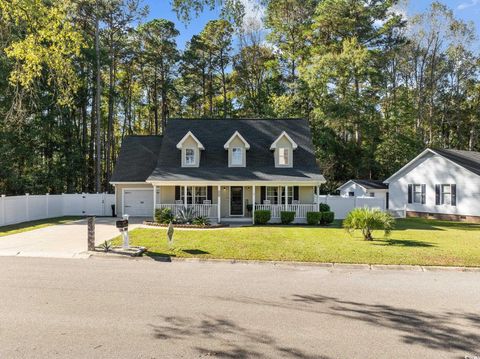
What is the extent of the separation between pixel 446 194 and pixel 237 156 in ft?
52.0

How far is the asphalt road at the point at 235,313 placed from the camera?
4.93 meters

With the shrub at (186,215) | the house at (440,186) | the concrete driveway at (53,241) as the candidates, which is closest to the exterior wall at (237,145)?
the shrub at (186,215)

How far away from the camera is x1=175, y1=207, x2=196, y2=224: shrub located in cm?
1994

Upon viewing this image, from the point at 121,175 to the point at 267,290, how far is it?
19.6 m

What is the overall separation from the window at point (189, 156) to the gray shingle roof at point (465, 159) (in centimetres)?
1805

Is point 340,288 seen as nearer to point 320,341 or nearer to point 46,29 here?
point 320,341

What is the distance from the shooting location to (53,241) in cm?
1419

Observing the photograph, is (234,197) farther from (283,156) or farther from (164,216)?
(164,216)

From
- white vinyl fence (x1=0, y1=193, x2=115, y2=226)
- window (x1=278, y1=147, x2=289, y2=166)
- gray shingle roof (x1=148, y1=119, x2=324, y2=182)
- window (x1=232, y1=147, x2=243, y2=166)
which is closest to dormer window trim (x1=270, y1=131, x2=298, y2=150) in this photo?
window (x1=278, y1=147, x2=289, y2=166)

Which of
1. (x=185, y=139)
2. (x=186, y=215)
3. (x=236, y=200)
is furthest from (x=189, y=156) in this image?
(x=186, y=215)

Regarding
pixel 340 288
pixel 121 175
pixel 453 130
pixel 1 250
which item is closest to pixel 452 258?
pixel 340 288

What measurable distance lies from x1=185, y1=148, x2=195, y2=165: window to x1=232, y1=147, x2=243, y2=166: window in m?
2.67

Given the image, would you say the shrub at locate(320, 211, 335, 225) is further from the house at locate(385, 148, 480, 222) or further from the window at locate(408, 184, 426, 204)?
the window at locate(408, 184, 426, 204)

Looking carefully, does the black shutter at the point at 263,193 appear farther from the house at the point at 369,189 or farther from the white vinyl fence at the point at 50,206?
the house at the point at 369,189
